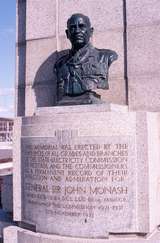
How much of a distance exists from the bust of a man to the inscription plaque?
835 millimetres

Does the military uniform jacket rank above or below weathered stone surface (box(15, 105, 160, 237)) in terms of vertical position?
above

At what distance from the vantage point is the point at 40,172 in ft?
19.1

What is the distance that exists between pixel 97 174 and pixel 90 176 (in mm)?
101

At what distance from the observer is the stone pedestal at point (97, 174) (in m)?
5.40

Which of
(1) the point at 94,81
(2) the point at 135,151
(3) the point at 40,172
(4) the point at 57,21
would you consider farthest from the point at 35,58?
(2) the point at 135,151

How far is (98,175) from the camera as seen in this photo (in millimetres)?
5414

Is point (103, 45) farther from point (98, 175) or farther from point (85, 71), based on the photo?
point (98, 175)

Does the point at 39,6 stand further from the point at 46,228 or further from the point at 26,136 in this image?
the point at 46,228

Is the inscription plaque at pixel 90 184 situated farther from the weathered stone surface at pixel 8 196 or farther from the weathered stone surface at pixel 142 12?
the weathered stone surface at pixel 142 12

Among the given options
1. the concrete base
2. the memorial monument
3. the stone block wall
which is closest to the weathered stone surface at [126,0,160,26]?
the stone block wall

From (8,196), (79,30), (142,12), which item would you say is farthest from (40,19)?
(8,196)

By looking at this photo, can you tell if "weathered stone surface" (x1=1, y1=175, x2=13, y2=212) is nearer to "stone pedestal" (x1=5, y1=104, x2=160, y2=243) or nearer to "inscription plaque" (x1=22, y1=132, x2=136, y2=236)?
"stone pedestal" (x1=5, y1=104, x2=160, y2=243)

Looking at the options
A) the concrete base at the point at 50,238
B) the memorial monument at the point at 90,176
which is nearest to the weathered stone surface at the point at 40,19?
the memorial monument at the point at 90,176

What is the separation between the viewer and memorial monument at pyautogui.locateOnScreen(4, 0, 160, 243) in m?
5.40
